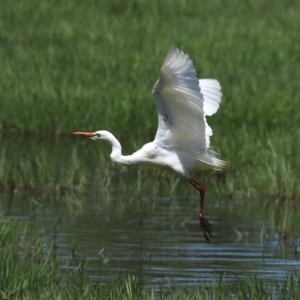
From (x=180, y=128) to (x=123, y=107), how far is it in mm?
5956

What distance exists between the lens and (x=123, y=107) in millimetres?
16734

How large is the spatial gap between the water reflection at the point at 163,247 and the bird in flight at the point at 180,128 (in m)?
0.29

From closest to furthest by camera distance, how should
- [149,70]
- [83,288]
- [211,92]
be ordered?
[83,288], [211,92], [149,70]

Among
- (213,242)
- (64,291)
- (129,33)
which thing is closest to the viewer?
(64,291)

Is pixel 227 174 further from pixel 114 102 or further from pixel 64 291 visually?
pixel 64 291

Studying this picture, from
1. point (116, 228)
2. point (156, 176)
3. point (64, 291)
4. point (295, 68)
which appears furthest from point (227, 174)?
point (64, 291)

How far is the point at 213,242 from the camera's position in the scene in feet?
38.5

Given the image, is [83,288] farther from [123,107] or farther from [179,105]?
[123,107]

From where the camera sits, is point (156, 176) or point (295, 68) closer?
point (156, 176)

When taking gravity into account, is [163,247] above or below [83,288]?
above

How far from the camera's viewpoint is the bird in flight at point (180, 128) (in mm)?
9781

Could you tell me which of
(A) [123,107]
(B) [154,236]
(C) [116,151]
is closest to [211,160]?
(C) [116,151]

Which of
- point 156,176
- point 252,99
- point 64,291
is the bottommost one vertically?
point 64,291

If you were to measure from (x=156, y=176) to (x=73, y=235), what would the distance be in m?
3.01
